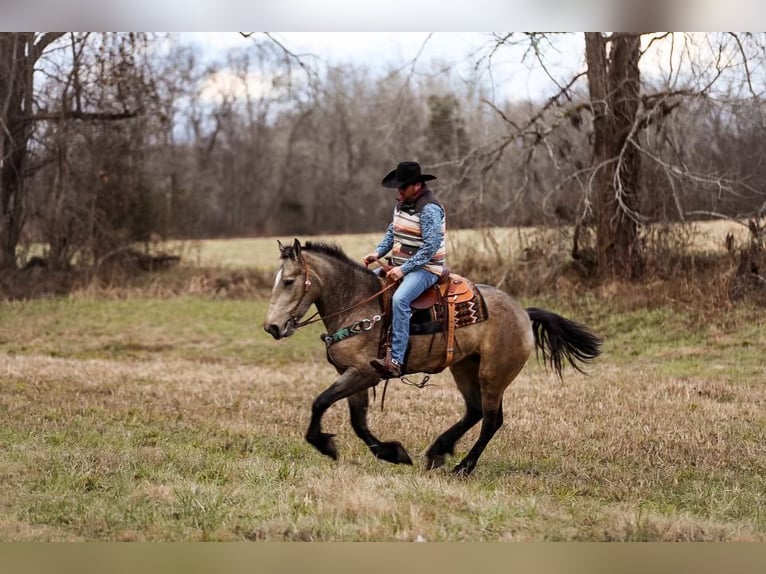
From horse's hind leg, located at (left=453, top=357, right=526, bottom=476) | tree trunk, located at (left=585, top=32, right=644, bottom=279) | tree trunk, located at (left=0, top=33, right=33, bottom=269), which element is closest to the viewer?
horse's hind leg, located at (left=453, top=357, right=526, bottom=476)

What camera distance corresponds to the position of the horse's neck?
6293mm

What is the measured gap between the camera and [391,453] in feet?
20.5

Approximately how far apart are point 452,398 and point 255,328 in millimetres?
6444

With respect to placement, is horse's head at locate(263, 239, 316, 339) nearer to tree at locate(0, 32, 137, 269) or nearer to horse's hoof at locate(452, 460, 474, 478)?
horse's hoof at locate(452, 460, 474, 478)

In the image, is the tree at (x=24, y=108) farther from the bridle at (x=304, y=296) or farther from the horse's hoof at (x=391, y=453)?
the horse's hoof at (x=391, y=453)

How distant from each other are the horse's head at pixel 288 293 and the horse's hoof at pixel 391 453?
41.3 inches

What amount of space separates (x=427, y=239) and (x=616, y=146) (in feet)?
29.4

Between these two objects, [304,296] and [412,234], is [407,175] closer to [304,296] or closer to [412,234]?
[412,234]

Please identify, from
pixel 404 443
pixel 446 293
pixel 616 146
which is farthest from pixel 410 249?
pixel 616 146

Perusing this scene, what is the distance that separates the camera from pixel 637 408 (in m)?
8.49

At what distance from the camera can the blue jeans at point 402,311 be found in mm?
6180

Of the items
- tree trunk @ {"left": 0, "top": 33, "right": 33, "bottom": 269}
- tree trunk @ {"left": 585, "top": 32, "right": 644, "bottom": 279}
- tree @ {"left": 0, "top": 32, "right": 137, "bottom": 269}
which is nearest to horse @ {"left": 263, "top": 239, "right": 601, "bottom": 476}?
tree trunk @ {"left": 585, "top": 32, "right": 644, "bottom": 279}
